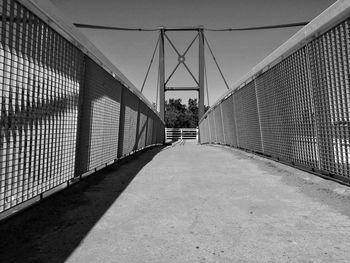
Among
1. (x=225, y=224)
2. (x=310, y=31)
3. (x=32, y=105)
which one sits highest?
(x=310, y=31)

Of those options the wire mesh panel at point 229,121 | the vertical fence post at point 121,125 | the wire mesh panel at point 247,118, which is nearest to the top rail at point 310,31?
the wire mesh panel at point 247,118

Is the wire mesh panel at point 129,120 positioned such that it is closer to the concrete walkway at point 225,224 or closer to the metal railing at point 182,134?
the concrete walkway at point 225,224

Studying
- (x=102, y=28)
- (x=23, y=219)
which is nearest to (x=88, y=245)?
(x=23, y=219)

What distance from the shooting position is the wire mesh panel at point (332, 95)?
315 centimetres

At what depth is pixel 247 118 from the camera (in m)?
7.75

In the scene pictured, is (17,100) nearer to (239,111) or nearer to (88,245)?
(88,245)

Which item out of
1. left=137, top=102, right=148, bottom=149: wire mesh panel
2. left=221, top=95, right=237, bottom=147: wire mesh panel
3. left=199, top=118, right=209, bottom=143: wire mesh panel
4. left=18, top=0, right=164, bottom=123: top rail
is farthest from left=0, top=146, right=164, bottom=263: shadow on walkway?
left=199, top=118, right=209, bottom=143: wire mesh panel

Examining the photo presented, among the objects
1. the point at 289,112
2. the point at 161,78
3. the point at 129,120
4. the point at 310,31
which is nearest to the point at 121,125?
the point at 129,120

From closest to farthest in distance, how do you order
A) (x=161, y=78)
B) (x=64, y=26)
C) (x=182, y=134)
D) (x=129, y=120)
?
1. (x=64, y=26)
2. (x=129, y=120)
3. (x=161, y=78)
4. (x=182, y=134)

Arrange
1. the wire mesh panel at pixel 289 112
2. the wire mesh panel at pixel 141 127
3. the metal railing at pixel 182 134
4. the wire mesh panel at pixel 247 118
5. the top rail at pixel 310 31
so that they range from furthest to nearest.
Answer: the metal railing at pixel 182 134 → the wire mesh panel at pixel 141 127 → the wire mesh panel at pixel 247 118 → the wire mesh panel at pixel 289 112 → the top rail at pixel 310 31

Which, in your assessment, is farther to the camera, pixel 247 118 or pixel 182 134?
pixel 182 134

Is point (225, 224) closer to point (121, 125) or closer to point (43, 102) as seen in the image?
point (43, 102)

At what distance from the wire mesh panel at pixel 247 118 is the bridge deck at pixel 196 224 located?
9.81ft

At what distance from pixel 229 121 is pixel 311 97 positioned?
6.45 m
